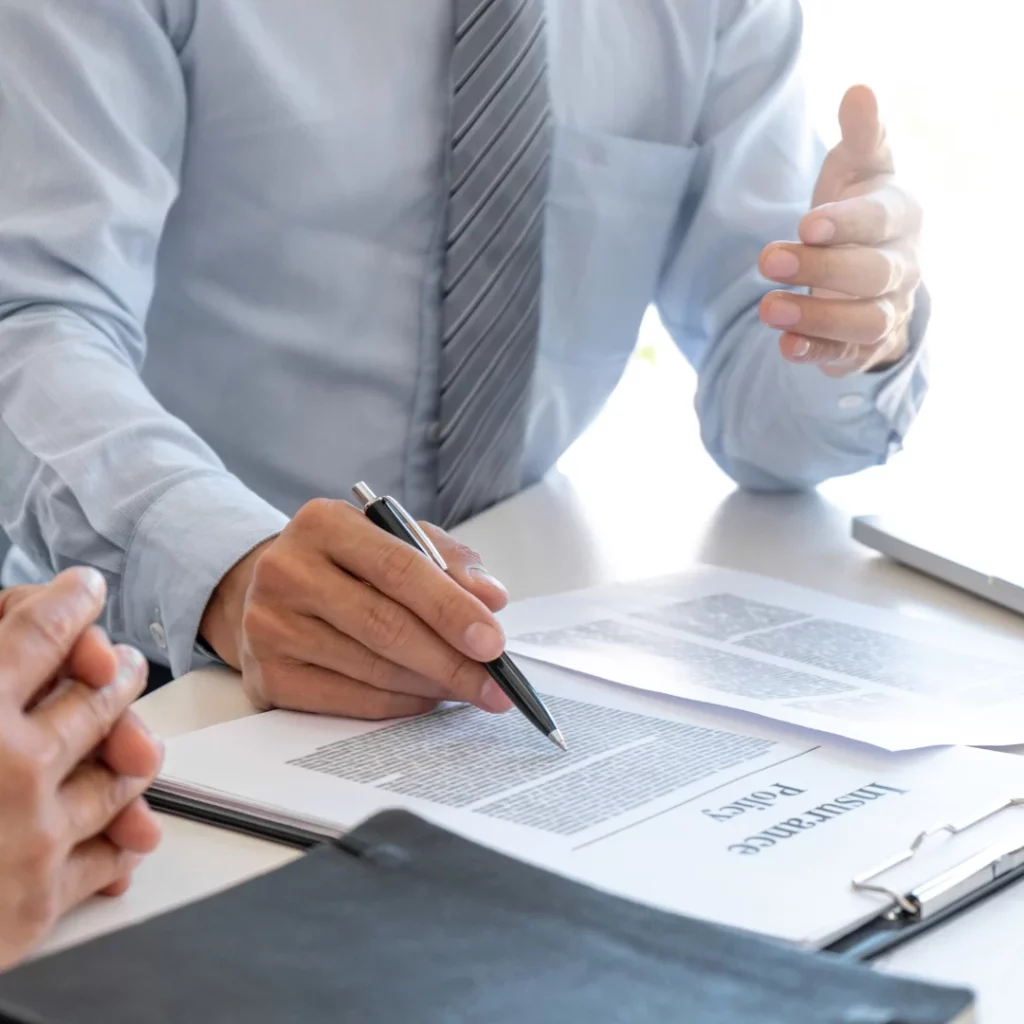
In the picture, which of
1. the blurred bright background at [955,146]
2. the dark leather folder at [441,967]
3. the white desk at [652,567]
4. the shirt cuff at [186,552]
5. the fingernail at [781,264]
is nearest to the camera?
the dark leather folder at [441,967]

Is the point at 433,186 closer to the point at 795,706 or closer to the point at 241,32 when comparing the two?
the point at 241,32

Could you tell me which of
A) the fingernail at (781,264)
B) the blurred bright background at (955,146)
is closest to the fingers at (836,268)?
the fingernail at (781,264)

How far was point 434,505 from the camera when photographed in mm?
1112

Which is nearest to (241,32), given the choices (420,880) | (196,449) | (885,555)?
(196,449)

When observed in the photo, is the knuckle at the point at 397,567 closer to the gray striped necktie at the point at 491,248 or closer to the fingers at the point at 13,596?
the fingers at the point at 13,596

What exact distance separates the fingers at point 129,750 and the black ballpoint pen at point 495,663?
181mm

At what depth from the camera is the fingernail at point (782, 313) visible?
2.94 ft

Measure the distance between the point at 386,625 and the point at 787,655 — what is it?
230 mm

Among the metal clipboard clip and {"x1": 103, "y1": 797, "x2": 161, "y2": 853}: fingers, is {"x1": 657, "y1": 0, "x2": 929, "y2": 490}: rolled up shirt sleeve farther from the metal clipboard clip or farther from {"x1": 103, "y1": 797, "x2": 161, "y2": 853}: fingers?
{"x1": 103, "y1": 797, "x2": 161, "y2": 853}: fingers

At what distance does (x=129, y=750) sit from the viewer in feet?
1.54

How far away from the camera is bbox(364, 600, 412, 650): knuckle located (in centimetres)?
62

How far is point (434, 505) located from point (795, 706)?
1.69 ft

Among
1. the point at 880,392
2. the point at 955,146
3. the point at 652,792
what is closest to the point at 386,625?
the point at 652,792

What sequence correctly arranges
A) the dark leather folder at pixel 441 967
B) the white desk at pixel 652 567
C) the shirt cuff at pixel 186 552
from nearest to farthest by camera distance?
1. the dark leather folder at pixel 441 967
2. the white desk at pixel 652 567
3. the shirt cuff at pixel 186 552
